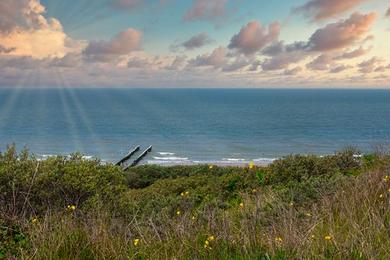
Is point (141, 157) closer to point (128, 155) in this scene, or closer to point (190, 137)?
point (128, 155)

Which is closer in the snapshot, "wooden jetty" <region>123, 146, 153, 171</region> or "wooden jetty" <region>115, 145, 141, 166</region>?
"wooden jetty" <region>115, 145, 141, 166</region>

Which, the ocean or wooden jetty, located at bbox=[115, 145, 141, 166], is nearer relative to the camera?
→ wooden jetty, located at bbox=[115, 145, 141, 166]

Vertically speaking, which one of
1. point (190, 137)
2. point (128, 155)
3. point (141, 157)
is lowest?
point (141, 157)

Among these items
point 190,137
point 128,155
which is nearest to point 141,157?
point 128,155

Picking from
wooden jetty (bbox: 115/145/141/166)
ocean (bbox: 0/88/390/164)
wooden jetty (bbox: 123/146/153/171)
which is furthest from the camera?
ocean (bbox: 0/88/390/164)

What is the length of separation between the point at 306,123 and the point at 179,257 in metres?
129

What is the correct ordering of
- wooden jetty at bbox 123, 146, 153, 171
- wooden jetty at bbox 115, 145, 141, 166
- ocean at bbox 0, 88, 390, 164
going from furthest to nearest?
1. ocean at bbox 0, 88, 390, 164
2. wooden jetty at bbox 123, 146, 153, 171
3. wooden jetty at bbox 115, 145, 141, 166

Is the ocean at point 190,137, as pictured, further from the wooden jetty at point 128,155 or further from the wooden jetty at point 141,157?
the wooden jetty at point 128,155

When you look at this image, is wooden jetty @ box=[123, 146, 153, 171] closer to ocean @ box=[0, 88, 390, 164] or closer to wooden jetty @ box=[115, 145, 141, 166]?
ocean @ box=[0, 88, 390, 164]

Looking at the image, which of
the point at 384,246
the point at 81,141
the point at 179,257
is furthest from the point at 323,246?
the point at 81,141

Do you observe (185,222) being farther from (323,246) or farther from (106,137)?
(106,137)

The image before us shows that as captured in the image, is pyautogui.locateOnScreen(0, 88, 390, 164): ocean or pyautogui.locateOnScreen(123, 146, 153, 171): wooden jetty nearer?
pyautogui.locateOnScreen(123, 146, 153, 171): wooden jetty

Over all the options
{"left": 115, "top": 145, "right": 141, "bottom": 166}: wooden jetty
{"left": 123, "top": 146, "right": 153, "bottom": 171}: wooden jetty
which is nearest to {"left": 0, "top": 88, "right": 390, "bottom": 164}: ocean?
{"left": 123, "top": 146, "right": 153, "bottom": 171}: wooden jetty

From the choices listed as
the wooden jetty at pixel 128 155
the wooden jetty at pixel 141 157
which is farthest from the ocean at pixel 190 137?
the wooden jetty at pixel 128 155
